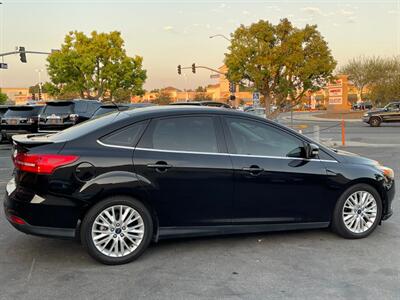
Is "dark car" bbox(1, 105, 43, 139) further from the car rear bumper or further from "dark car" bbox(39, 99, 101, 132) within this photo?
the car rear bumper

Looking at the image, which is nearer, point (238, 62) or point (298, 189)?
point (298, 189)

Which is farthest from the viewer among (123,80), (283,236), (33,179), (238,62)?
(123,80)

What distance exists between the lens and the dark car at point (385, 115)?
93.0 ft

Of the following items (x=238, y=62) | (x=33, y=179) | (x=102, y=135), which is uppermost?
(x=238, y=62)

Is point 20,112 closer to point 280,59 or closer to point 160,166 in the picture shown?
point 280,59

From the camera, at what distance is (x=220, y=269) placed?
158 inches

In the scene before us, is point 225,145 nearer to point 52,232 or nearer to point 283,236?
point 283,236

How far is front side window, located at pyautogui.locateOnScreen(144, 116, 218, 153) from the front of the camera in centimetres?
434

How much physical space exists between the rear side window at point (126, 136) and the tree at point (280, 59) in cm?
1812

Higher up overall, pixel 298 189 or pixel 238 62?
pixel 238 62

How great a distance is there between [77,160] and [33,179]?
45 centimetres

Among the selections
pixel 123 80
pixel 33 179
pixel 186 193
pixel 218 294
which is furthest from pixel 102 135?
pixel 123 80

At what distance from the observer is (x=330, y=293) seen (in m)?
3.50

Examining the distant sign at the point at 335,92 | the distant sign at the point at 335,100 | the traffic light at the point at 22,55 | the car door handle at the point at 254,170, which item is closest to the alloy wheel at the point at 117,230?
the car door handle at the point at 254,170
